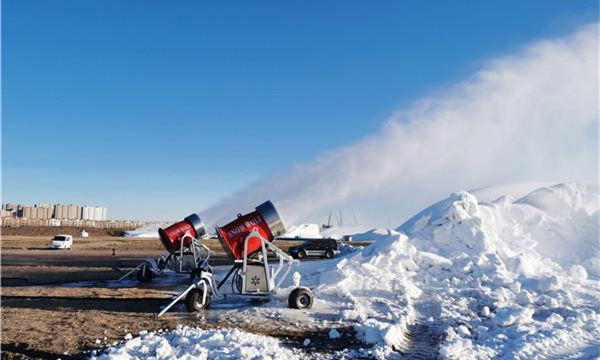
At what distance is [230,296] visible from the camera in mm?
14711

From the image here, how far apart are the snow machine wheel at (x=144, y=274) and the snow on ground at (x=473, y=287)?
6630 millimetres

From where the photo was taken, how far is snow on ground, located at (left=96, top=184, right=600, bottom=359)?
903 cm

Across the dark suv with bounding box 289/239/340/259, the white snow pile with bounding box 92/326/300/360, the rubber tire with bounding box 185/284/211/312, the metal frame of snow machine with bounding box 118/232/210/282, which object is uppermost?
the dark suv with bounding box 289/239/340/259

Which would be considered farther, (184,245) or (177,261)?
(177,261)

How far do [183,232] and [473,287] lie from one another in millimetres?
11926

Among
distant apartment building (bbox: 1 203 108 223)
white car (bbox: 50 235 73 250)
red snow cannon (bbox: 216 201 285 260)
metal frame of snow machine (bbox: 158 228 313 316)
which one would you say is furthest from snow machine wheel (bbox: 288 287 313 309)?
distant apartment building (bbox: 1 203 108 223)

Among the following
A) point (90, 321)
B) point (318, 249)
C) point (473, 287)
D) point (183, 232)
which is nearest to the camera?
point (90, 321)

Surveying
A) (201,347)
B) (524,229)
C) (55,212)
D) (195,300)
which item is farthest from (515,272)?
(55,212)

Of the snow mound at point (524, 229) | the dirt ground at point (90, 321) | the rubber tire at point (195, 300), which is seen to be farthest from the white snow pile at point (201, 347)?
the snow mound at point (524, 229)

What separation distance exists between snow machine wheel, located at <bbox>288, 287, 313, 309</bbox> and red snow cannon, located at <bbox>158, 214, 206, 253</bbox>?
28.8 ft

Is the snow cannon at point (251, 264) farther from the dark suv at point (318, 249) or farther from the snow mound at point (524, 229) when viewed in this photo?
the dark suv at point (318, 249)

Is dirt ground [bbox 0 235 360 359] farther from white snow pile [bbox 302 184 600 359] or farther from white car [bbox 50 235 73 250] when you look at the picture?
white car [bbox 50 235 73 250]

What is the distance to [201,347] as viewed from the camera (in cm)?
830

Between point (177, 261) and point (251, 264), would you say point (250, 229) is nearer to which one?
point (251, 264)
